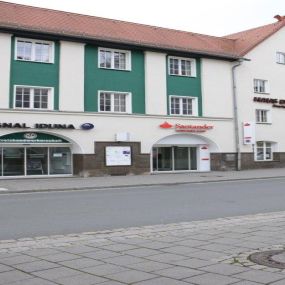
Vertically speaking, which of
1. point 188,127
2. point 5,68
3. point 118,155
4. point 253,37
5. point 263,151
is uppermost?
point 253,37

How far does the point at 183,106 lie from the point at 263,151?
8197 mm

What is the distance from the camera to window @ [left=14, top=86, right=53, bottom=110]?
27719mm

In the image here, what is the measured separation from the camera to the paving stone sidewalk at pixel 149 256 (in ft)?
18.9

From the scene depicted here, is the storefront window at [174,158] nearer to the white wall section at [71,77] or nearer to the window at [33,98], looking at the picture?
the white wall section at [71,77]

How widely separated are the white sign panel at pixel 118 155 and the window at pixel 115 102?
2.39m

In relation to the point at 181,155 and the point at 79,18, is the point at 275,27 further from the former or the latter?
the point at 79,18

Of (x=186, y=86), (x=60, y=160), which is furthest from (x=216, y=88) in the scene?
(x=60, y=160)

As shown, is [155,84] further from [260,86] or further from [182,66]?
[260,86]

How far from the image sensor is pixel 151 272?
606cm

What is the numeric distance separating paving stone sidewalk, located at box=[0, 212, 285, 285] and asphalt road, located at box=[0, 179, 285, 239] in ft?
3.91

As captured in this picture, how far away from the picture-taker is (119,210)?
42.8 ft

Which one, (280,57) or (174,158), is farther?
(280,57)

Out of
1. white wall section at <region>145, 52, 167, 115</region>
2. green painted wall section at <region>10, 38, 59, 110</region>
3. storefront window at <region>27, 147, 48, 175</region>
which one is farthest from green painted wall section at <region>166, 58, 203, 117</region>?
storefront window at <region>27, 147, 48, 175</region>

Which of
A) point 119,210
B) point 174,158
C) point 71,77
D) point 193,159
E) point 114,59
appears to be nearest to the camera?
point 119,210
